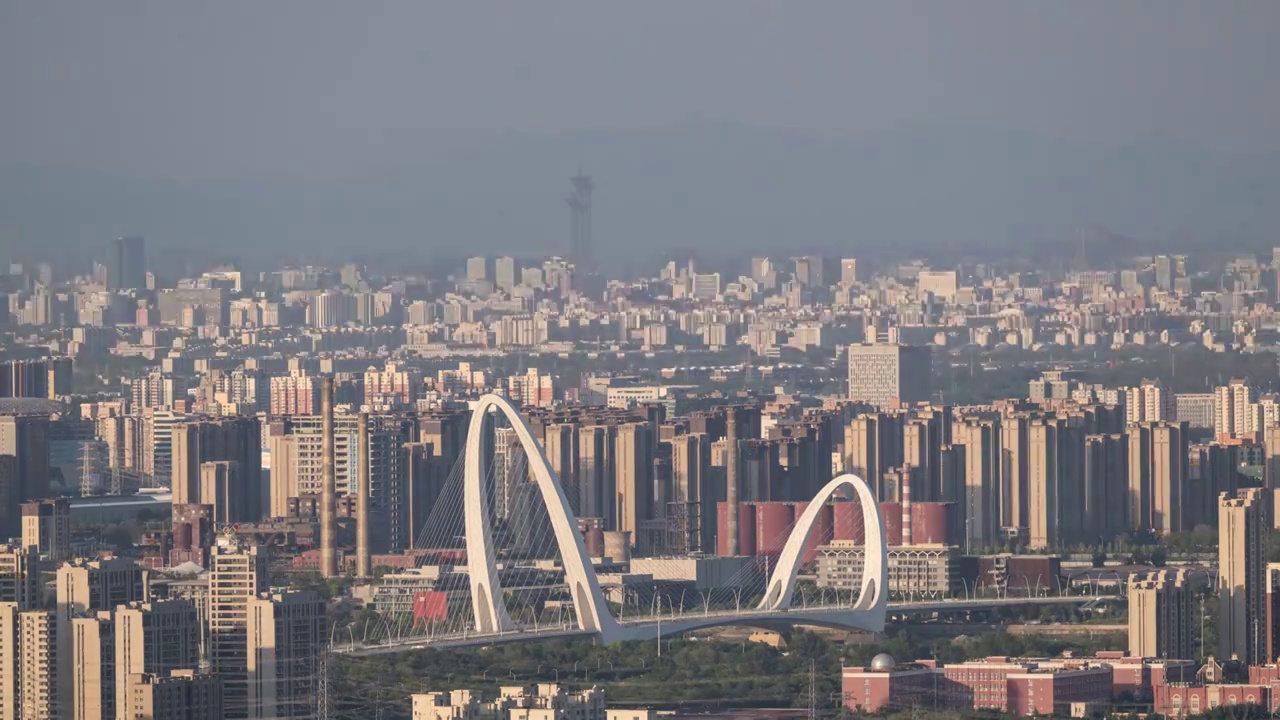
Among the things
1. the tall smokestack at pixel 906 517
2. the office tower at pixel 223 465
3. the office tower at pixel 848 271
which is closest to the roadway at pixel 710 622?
the tall smokestack at pixel 906 517

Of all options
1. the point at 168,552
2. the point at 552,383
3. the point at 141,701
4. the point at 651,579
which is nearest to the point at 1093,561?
the point at 651,579

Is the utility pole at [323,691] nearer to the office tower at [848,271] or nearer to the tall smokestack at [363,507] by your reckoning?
the tall smokestack at [363,507]

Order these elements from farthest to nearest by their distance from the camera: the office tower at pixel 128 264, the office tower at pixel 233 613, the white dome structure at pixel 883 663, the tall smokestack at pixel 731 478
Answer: the office tower at pixel 128 264 < the tall smokestack at pixel 731 478 < the white dome structure at pixel 883 663 < the office tower at pixel 233 613

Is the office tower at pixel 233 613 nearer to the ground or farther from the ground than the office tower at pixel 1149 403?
nearer to the ground

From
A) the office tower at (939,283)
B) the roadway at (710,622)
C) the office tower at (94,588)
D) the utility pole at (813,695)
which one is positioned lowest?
the utility pole at (813,695)

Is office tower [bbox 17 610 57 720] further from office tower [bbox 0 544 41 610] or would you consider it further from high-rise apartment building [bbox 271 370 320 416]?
high-rise apartment building [bbox 271 370 320 416]

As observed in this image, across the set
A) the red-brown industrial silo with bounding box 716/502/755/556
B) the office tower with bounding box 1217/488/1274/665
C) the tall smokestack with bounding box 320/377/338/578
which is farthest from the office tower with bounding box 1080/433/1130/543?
the office tower with bounding box 1217/488/1274/665

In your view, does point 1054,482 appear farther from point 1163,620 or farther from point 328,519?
point 1163,620
